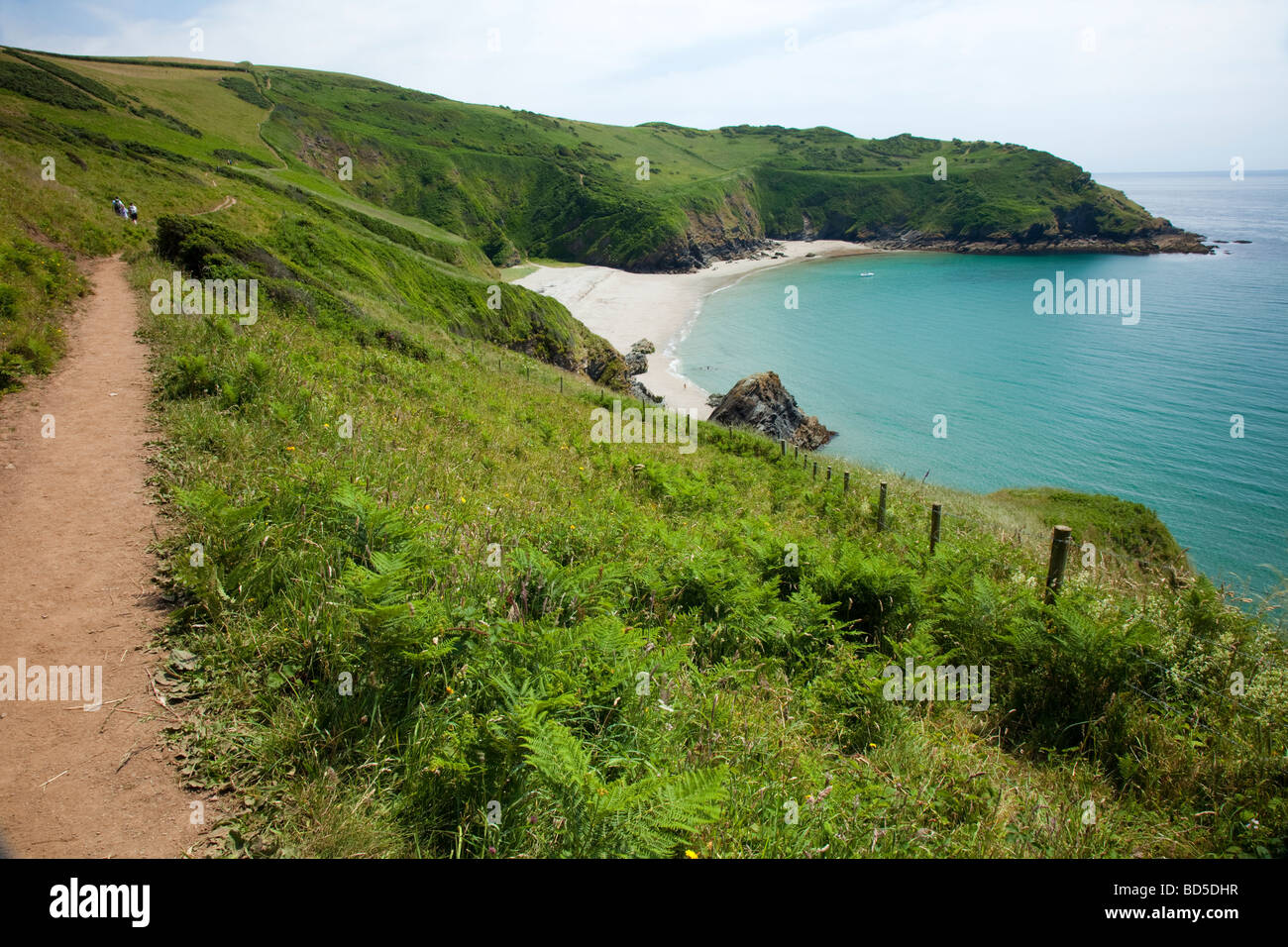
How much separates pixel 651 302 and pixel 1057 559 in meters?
87.4

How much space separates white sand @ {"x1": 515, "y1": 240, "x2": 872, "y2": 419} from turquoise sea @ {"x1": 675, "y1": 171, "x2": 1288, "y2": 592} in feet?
10.6

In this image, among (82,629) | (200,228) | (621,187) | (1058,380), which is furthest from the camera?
(621,187)

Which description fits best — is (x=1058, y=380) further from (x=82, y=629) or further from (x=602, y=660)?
(x=82, y=629)

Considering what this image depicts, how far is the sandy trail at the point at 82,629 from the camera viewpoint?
3.31 meters

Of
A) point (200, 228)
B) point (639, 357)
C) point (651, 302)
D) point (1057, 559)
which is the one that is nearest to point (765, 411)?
point (639, 357)

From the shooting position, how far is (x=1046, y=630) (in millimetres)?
6648

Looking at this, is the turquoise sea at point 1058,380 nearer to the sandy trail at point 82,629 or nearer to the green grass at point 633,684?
the green grass at point 633,684

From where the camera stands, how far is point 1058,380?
58.8 m

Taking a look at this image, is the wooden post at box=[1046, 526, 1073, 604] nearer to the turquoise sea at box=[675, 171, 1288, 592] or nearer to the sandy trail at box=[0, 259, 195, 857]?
the sandy trail at box=[0, 259, 195, 857]

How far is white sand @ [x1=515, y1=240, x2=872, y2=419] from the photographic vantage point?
53.8m

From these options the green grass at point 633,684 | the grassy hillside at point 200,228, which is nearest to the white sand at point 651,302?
the grassy hillside at point 200,228

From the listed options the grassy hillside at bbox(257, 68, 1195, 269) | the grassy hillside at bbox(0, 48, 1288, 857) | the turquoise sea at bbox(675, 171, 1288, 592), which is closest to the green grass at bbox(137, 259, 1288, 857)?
the grassy hillside at bbox(0, 48, 1288, 857)
